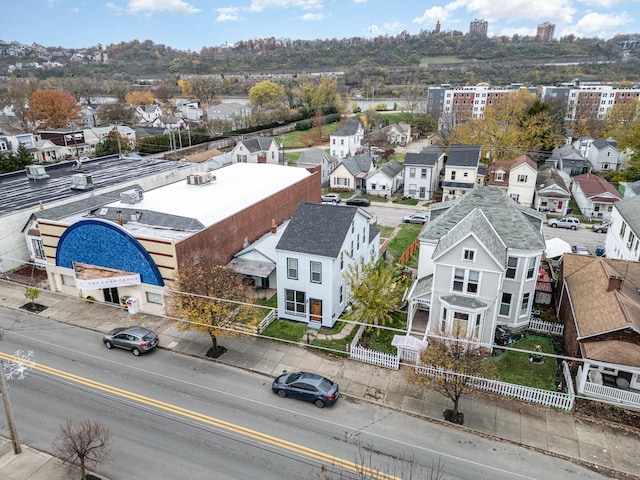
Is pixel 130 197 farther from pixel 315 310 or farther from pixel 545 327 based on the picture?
pixel 545 327

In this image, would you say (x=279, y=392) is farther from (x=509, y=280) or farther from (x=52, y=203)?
(x=52, y=203)

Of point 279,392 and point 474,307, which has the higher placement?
point 474,307

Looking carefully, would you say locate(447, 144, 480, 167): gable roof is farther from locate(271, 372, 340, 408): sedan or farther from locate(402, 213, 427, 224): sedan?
locate(271, 372, 340, 408): sedan

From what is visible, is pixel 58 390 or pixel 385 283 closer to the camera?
pixel 58 390

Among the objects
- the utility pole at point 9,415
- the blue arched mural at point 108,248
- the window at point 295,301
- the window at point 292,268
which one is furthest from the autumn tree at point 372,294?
the utility pole at point 9,415

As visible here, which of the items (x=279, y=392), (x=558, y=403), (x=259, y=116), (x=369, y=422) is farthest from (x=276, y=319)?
(x=259, y=116)
